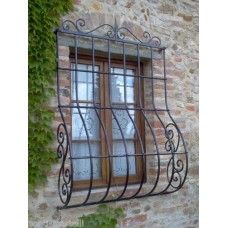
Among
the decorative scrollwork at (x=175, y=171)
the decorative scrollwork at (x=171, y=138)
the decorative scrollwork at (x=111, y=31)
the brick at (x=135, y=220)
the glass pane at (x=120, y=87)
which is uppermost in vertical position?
the decorative scrollwork at (x=111, y=31)

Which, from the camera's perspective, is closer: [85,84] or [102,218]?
[102,218]

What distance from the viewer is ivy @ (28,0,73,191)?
254 centimetres

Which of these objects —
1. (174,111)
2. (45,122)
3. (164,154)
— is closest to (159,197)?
(164,154)

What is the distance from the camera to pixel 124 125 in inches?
124

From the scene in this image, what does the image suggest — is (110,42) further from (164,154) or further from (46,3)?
(164,154)

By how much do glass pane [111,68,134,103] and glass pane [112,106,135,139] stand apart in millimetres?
116

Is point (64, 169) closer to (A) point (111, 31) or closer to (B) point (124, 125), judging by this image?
(B) point (124, 125)

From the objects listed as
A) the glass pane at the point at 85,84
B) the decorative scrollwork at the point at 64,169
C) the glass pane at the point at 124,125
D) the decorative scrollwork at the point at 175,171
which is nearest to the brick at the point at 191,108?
the decorative scrollwork at the point at 175,171

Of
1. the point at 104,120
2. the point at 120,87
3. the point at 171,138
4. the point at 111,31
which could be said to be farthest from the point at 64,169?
the point at 111,31

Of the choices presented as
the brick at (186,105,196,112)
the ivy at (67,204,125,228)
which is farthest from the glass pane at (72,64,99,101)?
the brick at (186,105,196,112)

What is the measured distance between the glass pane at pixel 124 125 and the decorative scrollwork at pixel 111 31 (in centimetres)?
63

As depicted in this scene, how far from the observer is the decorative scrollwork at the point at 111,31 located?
111 inches

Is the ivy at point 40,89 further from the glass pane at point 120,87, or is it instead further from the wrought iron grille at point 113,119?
the glass pane at point 120,87

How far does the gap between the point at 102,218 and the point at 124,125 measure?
790 millimetres
